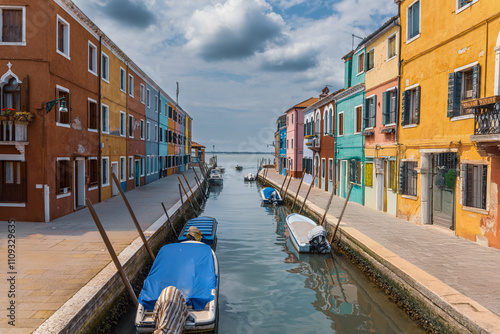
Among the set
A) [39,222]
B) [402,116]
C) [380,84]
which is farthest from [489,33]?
[39,222]

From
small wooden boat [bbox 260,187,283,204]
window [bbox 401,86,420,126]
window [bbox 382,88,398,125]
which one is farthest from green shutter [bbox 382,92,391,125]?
small wooden boat [bbox 260,187,283,204]

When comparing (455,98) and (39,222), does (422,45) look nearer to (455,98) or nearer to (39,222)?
(455,98)

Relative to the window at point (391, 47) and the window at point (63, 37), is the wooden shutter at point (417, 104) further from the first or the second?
the window at point (63, 37)

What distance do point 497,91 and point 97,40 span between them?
1698 cm

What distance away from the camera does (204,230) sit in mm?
13500

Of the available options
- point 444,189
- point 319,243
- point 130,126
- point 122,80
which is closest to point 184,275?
point 319,243

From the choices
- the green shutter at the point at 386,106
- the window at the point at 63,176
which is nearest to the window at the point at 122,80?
the window at the point at 63,176

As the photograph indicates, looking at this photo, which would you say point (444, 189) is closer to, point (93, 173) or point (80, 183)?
point (80, 183)

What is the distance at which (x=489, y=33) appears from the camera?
9672 mm

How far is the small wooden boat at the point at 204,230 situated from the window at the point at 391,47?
10.7 meters

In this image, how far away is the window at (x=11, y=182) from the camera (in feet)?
42.1

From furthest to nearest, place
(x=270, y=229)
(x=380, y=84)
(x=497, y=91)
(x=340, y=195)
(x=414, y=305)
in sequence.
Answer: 1. (x=340, y=195)
2. (x=270, y=229)
3. (x=380, y=84)
4. (x=497, y=91)
5. (x=414, y=305)

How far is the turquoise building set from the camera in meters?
18.9

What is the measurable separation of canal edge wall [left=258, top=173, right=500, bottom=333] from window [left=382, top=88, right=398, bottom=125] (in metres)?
6.59
